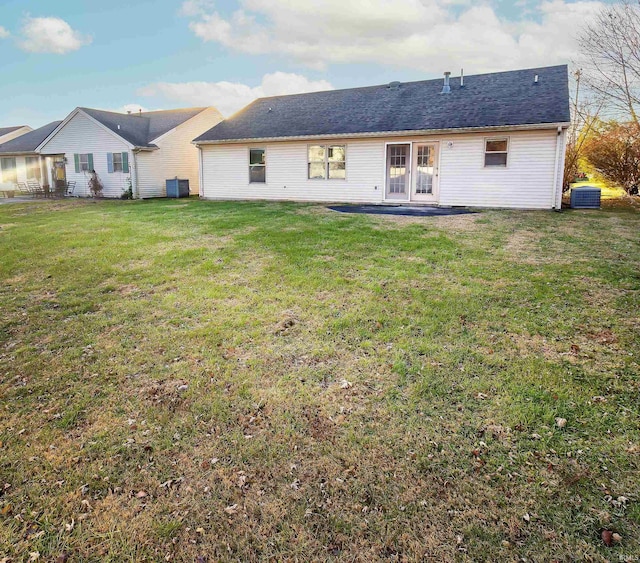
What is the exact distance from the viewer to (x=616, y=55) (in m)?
15.3

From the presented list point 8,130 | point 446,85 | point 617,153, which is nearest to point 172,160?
point 446,85

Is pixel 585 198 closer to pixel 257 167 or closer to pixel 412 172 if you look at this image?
pixel 412 172

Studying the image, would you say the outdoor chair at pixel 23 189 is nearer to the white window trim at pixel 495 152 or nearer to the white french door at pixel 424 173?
the white french door at pixel 424 173

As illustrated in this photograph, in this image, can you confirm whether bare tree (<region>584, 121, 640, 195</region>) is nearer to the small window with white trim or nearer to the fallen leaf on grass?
the fallen leaf on grass

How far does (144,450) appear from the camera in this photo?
295 centimetres

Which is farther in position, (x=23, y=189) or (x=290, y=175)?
(x=23, y=189)

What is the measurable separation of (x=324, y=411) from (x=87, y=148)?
2319 centimetres

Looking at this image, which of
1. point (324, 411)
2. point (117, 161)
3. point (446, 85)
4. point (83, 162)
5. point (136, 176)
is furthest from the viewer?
point (83, 162)

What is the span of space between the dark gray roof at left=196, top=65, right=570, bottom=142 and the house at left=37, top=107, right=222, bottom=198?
4029mm

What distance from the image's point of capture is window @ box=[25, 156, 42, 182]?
2539 centimetres

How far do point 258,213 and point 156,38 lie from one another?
13.7 metres

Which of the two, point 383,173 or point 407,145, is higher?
point 407,145

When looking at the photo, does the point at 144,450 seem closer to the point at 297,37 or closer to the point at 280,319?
the point at 280,319

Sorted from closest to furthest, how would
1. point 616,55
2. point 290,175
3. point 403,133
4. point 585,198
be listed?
point 585,198, point 403,133, point 616,55, point 290,175
